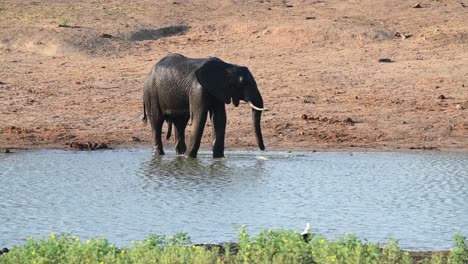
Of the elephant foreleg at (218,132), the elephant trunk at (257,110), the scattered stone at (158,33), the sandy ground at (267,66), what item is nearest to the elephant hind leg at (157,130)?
the elephant foreleg at (218,132)

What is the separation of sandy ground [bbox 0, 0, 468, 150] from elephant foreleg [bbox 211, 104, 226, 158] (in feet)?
4.87

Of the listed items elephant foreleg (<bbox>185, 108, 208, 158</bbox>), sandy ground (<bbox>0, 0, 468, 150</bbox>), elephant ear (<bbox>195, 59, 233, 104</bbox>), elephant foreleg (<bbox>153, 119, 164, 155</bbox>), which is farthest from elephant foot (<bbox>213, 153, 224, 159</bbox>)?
sandy ground (<bbox>0, 0, 468, 150</bbox>)

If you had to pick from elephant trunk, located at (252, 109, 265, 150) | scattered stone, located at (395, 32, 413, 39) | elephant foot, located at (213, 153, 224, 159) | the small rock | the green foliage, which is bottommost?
the small rock

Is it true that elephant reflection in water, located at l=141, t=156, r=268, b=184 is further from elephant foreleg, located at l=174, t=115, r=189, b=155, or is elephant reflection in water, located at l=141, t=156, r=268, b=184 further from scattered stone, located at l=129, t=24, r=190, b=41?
scattered stone, located at l=129, t=24, r=190, b=41

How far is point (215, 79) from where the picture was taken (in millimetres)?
15461

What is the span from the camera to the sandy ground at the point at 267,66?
17453 mm

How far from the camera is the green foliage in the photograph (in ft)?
Result: 27.4

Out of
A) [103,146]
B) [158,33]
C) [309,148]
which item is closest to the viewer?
[103,146]

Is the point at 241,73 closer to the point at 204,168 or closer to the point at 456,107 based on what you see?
the point at 204,168

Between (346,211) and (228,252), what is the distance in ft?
10.3

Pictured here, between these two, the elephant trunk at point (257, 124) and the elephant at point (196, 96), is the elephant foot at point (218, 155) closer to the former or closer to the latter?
the elephant at point (196, 96)

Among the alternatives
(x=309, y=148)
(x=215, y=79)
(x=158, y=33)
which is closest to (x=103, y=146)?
(x=215, y=79)

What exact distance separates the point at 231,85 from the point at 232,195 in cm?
330

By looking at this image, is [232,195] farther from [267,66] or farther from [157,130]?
[267,66]
